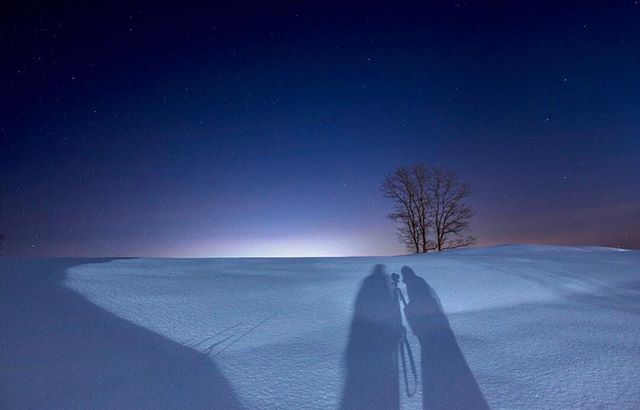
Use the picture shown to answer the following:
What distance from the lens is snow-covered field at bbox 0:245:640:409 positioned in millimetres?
2545

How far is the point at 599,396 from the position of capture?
2555 millimetres

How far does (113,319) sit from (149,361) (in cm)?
104

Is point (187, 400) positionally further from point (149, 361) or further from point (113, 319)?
point (113, 319)

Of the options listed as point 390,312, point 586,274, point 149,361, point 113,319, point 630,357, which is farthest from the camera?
point 586,274

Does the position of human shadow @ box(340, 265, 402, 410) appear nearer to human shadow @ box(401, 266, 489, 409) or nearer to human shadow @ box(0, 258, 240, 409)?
human shadow @ box(401, 266, 489, 409)

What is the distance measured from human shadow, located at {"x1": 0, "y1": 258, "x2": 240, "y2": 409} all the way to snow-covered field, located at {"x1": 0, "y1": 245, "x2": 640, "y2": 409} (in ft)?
0.04

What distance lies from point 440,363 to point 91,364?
306cm

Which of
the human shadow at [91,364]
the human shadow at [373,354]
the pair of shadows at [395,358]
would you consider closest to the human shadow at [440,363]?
the pair of shadows at [395,358]

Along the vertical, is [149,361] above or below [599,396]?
above

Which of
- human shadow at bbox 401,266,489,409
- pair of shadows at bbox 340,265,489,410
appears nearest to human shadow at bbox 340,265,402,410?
pair of shadows at bbox 340,265,489,410

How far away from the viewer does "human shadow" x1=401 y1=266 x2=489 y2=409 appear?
254 centimetres

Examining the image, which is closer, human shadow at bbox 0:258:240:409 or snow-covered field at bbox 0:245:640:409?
human shadow at bbox 0:258:240:409

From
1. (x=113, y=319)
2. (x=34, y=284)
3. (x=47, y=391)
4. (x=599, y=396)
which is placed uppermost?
(x=34, y=284)

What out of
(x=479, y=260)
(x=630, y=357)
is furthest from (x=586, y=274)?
(x=630, y=357)
